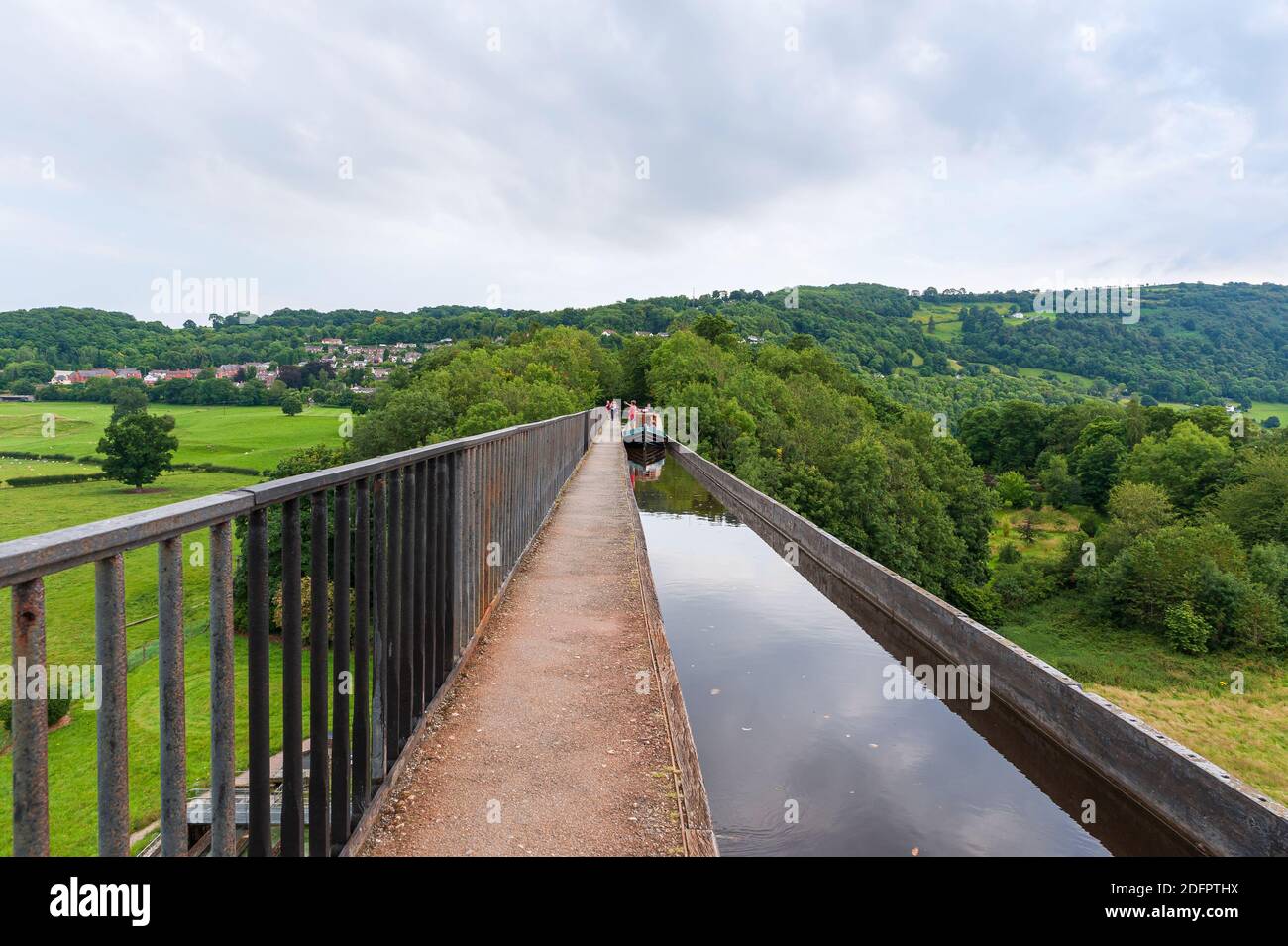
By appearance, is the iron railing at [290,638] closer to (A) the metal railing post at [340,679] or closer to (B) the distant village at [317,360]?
(A) the metal railing post at [340,679]

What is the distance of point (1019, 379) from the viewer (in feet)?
493

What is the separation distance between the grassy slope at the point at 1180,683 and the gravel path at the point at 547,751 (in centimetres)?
1827

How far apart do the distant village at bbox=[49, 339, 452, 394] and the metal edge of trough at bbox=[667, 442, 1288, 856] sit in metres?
127

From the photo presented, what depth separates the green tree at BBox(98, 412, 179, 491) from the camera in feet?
247

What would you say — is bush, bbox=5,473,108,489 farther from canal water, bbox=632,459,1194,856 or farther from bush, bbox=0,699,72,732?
bush, bbox=0,699,72,732

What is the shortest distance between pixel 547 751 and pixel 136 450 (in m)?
88.0

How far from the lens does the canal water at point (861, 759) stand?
461 centimetres

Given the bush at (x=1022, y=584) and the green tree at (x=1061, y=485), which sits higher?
the green tree at (x=1061, y=485)

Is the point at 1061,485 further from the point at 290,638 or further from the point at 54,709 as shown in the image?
the point at 290,638

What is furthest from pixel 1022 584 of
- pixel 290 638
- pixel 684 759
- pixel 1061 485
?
pixel 290 638

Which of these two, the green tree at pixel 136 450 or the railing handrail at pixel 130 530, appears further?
the green tree at pixel 136 450

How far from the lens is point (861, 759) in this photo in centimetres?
551

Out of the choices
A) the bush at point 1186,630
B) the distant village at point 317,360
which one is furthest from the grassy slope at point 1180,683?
the distant village at point 317,360

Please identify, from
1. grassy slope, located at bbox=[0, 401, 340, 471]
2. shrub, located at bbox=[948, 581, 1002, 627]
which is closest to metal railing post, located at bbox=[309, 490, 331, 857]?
shrub, located at bbox=[948, 581, 1002, 627]
